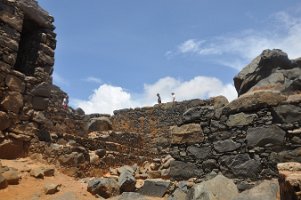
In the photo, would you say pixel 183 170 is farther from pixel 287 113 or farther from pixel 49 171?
pixel 49 171

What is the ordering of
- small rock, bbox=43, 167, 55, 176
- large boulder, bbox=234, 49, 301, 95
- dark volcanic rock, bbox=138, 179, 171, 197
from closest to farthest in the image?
dark volcanic rock, bbox=138, 179, 171, 197, small rock, bbox=43, 167, 55, 176, large boulder, bbox=234, 49, 301, 95

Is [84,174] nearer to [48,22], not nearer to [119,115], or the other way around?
[48,22]

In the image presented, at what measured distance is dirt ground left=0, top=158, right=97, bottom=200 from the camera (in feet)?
19.6

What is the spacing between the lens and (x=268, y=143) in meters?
5.54

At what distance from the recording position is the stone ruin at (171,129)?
550 centimetres

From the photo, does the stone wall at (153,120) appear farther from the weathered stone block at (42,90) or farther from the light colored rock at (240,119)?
the light colored rock at (240,119)

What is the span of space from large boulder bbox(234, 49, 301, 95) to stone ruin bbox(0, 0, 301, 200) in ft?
41.6

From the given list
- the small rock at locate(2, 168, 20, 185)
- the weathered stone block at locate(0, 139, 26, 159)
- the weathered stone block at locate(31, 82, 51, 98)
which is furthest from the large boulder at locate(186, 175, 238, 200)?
the weathered stone block at locate(31, 82, 51, 98)

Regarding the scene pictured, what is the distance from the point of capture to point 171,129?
7.24m

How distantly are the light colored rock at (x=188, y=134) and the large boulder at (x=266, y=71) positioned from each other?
1628cm

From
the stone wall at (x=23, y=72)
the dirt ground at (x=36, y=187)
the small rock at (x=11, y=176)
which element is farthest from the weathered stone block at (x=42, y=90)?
the small rock at (x=11, y=176)

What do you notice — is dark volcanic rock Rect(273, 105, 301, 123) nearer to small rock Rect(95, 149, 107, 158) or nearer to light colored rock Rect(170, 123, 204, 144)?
light colored rock Rect(170, 123, 204, 144)

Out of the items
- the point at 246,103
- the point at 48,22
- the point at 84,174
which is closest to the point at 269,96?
the point at 246,103

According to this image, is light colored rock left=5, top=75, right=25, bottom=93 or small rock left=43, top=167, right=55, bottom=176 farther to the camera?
light colored rock left=5, top=75, right=25, bottom=93
